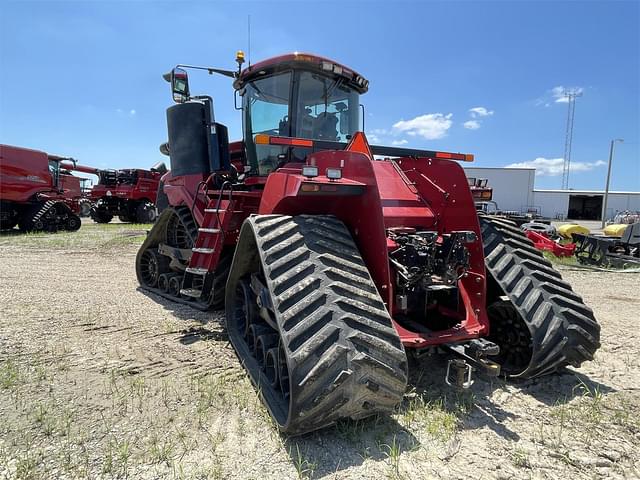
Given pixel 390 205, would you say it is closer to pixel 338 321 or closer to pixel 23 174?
pixel 338 321

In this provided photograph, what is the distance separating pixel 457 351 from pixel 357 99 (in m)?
3.18

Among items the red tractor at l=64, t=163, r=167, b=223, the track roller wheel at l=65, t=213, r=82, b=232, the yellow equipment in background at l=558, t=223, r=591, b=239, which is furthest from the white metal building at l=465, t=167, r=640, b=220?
the track roller wheel at l=65, t=213, r=82, b=232

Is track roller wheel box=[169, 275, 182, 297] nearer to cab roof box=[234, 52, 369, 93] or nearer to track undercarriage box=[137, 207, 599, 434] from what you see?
track undercarriage box=[137, 207, 599, 434]

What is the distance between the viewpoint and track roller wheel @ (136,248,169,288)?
614 cm

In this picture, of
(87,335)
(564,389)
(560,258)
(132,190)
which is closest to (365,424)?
(564,389)

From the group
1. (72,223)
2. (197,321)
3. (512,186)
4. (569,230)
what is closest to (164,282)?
(197,321)

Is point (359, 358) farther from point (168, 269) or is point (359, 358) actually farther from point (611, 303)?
point (611, 303)

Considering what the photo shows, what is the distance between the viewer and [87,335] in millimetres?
4094

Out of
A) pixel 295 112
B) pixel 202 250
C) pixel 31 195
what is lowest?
pixel 202 250

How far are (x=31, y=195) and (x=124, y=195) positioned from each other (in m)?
5.50

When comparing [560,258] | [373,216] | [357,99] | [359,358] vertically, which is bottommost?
[560,258]

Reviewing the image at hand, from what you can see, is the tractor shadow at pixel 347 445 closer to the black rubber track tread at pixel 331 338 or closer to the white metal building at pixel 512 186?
the black rubber track tread at pixel 331 338

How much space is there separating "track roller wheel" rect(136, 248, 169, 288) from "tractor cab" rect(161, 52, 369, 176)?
1720 millimetres

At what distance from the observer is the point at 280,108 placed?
4.48 m
